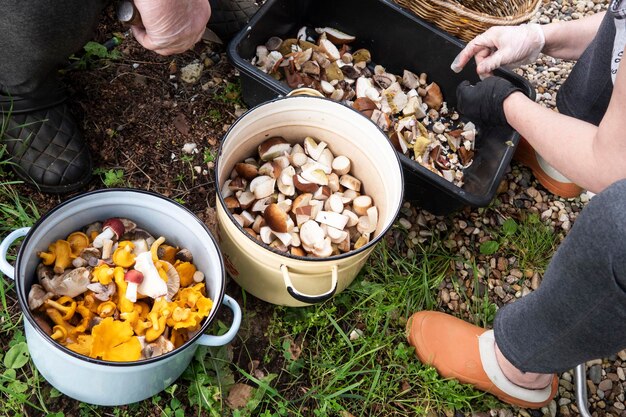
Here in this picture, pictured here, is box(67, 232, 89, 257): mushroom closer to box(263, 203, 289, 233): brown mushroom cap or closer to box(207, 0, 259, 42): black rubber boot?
box(263, 203, 289, 233): brown mushroom cap

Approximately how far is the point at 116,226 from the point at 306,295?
0.42 metres

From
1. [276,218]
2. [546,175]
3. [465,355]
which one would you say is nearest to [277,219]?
[276,218]

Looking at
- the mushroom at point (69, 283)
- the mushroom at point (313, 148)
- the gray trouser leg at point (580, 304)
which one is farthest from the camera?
the mushroom at point (313, 148)

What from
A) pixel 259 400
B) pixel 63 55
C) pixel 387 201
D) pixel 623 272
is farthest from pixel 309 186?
pixel 623 272

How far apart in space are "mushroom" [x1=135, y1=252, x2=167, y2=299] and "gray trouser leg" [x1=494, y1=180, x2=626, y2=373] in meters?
0.73

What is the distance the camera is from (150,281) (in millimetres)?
1259

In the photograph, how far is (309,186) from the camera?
1.52m

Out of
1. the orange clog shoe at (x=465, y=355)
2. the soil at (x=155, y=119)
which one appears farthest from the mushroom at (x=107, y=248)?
the orange clog shoe at (x=465, y=355)

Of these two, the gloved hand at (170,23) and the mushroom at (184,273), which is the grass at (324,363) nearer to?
the mushroom at (184,273)

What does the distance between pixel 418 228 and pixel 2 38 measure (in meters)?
1.12

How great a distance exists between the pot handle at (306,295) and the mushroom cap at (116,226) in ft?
1.15

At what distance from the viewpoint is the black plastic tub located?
62.3 inches

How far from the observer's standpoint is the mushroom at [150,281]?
1254mm

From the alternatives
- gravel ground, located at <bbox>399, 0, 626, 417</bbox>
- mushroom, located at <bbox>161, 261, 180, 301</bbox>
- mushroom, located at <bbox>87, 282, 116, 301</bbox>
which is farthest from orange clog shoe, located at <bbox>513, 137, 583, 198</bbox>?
mushroom, located at <bbox>87, 282, 116, 301</bbox>
